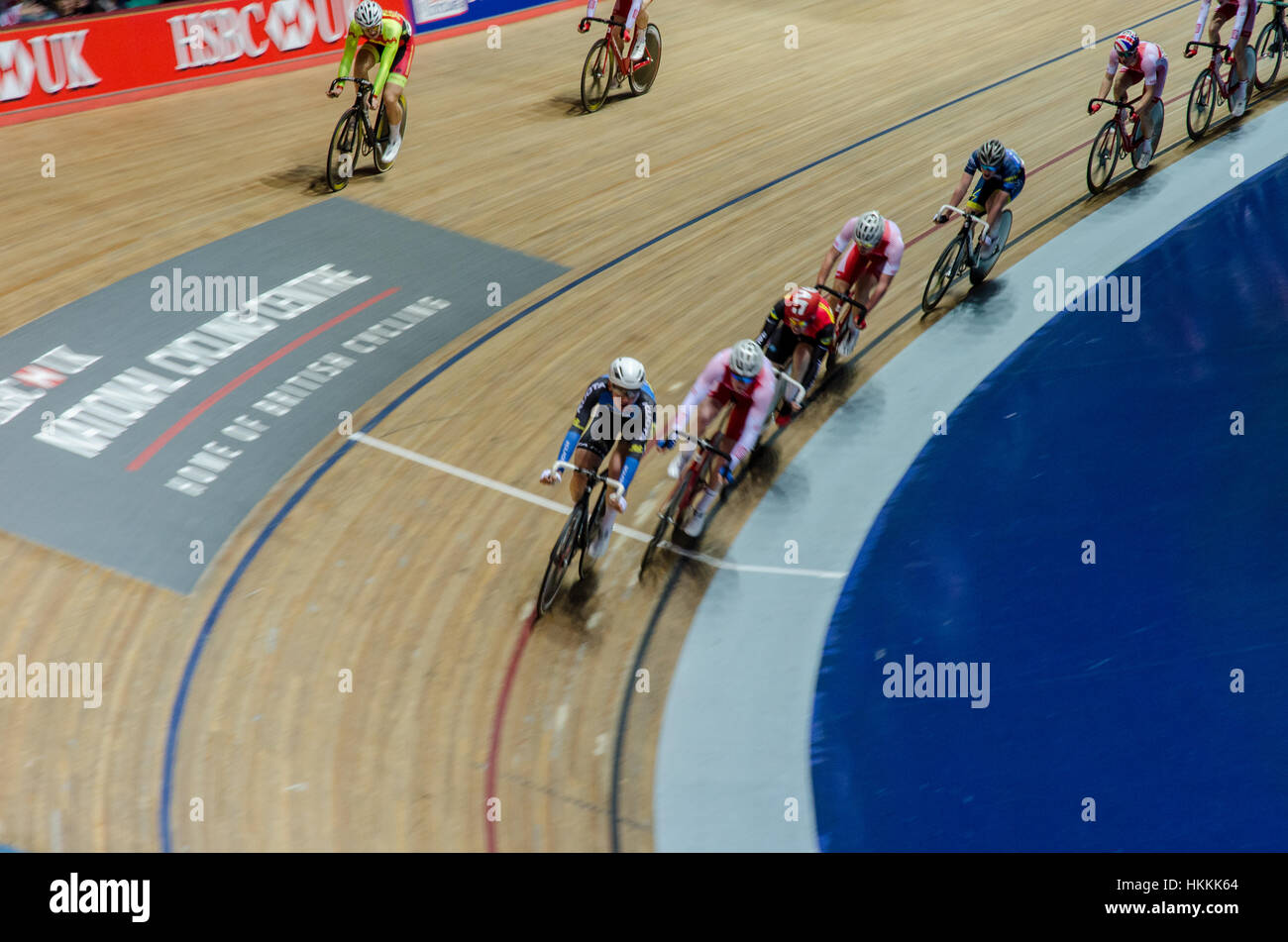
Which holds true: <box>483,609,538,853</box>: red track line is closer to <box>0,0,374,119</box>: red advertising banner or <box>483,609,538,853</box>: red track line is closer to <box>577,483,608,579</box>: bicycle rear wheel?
<box>577,483,608,579</box>: bicycle rear wheel

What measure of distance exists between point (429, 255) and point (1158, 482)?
18.7 feet

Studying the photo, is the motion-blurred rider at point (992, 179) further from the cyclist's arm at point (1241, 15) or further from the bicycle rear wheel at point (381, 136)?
the cyclist's arm at point (1241, 15)

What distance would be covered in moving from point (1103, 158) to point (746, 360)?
650 centimetres

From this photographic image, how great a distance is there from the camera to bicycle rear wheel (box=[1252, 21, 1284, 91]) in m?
14.0

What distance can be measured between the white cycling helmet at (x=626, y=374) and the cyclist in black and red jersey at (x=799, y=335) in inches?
59.2

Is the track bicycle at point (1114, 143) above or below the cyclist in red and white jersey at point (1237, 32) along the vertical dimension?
below

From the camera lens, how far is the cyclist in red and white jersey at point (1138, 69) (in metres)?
10.1

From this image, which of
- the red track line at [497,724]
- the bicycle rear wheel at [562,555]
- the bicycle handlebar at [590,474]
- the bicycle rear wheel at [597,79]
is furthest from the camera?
the bicycle rear wheel at [597,79]

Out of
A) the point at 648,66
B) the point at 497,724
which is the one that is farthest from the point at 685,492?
the point at 648,66

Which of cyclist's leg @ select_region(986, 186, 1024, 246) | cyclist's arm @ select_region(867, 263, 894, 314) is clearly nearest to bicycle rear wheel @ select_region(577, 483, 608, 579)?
cyclist's arm @ select_region(867, 263, 894, 314)

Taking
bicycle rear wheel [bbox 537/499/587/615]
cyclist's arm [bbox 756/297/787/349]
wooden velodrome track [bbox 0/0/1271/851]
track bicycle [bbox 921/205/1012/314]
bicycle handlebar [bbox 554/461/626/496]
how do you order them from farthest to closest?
track bicycle [bbox 921/205/1012/314] < cyclist's arm [bbox 756/297/787/349] < bicycle rear wheel [bbox 537/499/587/615] < bicycle handlebar [bbox 554/461/626/496] < wooden velodrome track [bbox 0/0/1271/851]

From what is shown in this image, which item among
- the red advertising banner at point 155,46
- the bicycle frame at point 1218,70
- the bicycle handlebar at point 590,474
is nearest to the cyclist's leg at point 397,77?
the red advertising banner at point 155,46

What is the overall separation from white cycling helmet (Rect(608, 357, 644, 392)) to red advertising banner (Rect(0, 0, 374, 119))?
735cm

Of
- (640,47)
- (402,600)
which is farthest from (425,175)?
(402,600)
